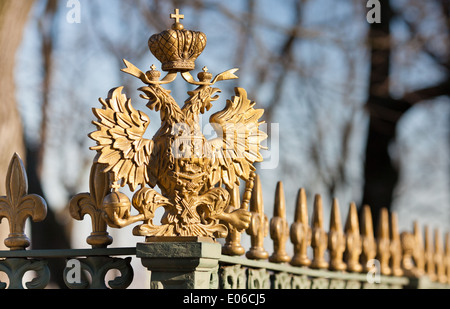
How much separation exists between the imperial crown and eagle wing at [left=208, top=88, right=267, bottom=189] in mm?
219

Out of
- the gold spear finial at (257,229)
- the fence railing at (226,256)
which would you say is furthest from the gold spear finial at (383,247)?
the gold spear finial at (257,229)

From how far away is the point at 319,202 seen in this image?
4.61 meters

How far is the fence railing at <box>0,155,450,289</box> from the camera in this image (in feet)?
9.36

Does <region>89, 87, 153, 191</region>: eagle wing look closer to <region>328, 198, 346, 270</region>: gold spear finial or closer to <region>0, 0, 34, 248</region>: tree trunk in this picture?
<region>328, 198, 346, 270</region>: gold spear finial

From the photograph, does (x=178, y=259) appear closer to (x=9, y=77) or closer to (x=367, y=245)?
(x=367, y=245)

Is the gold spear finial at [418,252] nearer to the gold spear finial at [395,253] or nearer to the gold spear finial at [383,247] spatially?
the gold spear finial at [395,253]

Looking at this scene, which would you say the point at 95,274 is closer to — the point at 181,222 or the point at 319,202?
the point at 181,222

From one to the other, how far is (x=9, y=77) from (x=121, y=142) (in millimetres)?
3667

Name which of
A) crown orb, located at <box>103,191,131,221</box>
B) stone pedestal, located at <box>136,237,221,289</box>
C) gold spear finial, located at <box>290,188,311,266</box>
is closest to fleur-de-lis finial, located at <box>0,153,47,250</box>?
crown orb, located at <box>103,191,131,221</box>

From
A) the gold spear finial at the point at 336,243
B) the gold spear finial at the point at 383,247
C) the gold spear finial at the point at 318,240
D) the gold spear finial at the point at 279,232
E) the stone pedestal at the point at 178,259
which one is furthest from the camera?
the gold spear finial at the point at 383,247

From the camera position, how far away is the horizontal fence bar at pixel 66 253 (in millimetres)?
2988

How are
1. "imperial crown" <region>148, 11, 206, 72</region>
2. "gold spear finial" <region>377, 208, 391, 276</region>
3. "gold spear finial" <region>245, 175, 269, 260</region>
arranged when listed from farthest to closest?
"gold spear finial" <region>377, 208, 391, 276</region>, "gold spear finial" <region>245, 175, 269, 260</region>, "imperial crown" <region>148, 11, 206, 72</region>

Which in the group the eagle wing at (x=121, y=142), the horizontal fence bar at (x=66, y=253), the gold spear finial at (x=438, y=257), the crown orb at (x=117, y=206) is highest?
the eagle wing at (x=121, y=142)
